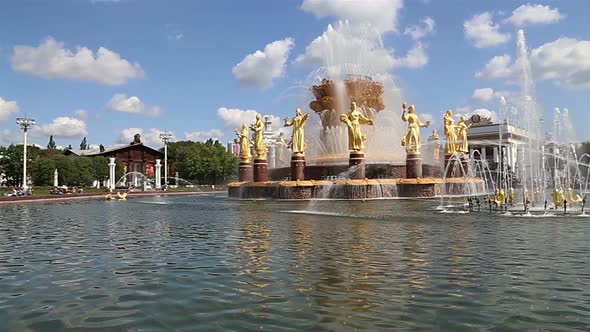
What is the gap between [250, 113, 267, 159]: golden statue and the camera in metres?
34.6

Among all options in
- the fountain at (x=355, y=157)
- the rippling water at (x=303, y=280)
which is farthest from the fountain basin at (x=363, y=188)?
the rippling water at (x=303, y=280)

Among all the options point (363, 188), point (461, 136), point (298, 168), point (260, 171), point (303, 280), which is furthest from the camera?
point (461, 136)

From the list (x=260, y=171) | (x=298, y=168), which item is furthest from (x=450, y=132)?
(x=260, y=171)

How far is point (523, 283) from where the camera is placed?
7.15 meters

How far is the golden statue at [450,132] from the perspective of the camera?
33594mm

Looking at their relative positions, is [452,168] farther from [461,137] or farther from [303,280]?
[303,280]

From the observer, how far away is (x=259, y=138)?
3522 centimetres

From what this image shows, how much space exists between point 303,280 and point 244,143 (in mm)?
31943

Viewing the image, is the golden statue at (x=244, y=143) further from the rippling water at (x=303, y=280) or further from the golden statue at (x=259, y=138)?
the rippling water at (x=303, y=280)

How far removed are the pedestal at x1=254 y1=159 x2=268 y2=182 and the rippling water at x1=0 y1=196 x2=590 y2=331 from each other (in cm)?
2019

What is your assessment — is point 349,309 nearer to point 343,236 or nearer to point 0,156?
point 343,236

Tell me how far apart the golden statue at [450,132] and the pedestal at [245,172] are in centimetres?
1526

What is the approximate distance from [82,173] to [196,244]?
97659mm

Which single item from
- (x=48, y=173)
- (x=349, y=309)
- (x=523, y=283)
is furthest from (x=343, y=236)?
(x=48, y=173)
